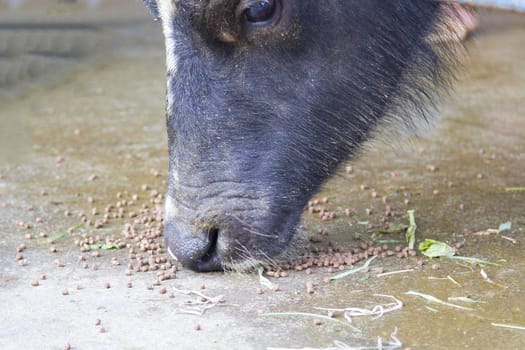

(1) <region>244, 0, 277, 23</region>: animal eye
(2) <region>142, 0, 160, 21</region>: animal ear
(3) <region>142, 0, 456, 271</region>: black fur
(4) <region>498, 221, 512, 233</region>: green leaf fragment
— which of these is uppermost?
(1) <region>244, 0, 277, 23</region>: animal eye

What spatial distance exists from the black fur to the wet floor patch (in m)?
0.20

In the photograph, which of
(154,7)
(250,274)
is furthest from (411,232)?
(154,7)

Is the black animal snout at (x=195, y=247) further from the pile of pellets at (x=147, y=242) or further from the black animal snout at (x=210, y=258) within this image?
the pile of pellets at (x=147, y=242)

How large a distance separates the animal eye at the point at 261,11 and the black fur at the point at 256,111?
4 cm

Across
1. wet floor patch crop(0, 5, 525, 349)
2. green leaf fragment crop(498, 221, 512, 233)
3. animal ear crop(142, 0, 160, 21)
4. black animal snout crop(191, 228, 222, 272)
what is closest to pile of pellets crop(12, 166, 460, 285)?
wet floor patch crop(0, 5, 525, 349)

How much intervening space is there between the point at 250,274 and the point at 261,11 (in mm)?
1017

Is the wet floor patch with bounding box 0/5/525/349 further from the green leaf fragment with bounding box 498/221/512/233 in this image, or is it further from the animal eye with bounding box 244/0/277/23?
the animal eye with bounding box 244/0/277/23

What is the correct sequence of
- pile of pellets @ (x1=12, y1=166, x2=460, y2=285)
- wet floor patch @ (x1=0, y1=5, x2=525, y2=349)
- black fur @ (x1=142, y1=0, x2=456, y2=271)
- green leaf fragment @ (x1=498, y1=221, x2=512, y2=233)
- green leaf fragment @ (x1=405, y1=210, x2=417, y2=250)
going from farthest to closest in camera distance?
1. green leaf fragment @ (x1=498, y1=221, x2=512, y2=233)
2. green leaf fragment @ (x1=405, y1=210, x2=417, y2=250)
3. pile of pellets @ (x1=12, y1=166, x2=460, y2=285)
4. black fur @ (x1=142, y1=0, x2=456, y2=271)
5. wet floor patch @ (x1=0, y1=5, x2=525, y2=349)

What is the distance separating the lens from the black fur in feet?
11.6

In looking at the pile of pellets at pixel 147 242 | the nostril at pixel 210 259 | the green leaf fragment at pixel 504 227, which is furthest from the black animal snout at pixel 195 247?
the green leaf fragment at pixel 504 227

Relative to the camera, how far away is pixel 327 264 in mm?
3758

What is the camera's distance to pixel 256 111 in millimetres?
3557

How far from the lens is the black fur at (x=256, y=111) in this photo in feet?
11.6

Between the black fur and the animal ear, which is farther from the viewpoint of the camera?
the animal ear
